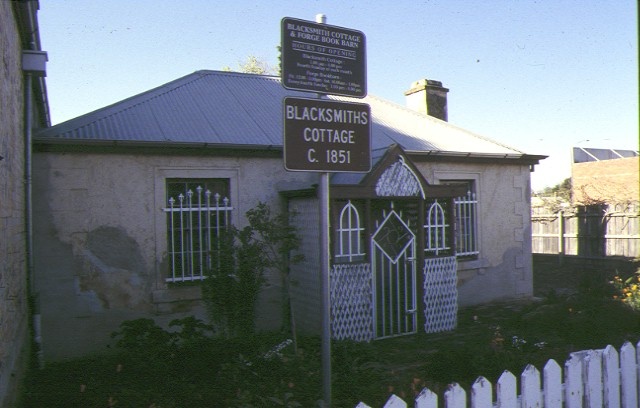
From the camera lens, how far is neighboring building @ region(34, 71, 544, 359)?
765 cm

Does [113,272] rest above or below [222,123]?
below

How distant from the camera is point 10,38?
5285 mm

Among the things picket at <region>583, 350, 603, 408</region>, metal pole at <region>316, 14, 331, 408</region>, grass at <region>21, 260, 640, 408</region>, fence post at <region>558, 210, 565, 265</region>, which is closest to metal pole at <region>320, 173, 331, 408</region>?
metal pole at <region>316, 14, 331, 408</region>

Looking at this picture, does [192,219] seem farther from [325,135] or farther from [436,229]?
[325,135]

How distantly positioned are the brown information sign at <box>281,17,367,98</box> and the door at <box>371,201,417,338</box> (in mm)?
4604

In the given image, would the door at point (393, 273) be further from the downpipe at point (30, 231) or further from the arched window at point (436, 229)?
the downpipe at point (30, 231)

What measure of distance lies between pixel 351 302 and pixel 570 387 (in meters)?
4.45

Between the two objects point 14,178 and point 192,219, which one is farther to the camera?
point 192,219

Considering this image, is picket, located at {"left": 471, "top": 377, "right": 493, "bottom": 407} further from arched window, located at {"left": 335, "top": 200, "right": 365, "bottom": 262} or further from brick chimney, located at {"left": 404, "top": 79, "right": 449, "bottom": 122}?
brick chimney, located at {"left": 404, "top": 79, "right": 449, "bottom": 122}

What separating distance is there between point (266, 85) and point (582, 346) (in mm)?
8212

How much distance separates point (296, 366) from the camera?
16.5ft

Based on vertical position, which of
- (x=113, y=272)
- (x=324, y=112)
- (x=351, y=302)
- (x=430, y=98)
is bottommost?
(x=351, y=302)

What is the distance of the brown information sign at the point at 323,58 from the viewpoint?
3533mm

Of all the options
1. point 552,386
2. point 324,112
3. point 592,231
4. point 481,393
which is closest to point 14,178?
point 324,112
